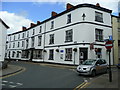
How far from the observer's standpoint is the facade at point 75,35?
19.9m

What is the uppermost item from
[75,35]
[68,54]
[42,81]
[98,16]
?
[98,16]

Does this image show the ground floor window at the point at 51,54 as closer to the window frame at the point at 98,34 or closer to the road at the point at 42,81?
the window frame at the point at 98,34

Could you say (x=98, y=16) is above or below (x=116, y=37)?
above

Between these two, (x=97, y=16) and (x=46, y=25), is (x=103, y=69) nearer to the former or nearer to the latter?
(x=97, y=16)

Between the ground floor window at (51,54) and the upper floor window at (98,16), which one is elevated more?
the upper floor window at (98,16)

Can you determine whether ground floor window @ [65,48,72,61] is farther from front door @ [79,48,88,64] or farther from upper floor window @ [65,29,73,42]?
front door @ [79,48,88,64]

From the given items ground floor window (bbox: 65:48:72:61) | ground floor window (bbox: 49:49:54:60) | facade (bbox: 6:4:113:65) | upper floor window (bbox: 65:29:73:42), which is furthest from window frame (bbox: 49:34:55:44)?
ground floor window (bbox: 65:48:72:61)

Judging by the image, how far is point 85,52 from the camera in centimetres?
1967

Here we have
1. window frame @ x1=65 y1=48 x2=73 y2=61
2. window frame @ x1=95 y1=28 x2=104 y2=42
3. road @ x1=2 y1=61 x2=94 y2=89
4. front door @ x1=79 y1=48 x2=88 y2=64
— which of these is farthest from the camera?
window frame @ x1=65 y1=48 x2=73 y2=61

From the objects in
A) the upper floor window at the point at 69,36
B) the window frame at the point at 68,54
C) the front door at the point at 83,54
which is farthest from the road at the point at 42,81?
the upper floor window at the point at 69,36

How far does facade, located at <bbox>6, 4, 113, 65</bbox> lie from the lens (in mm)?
19891

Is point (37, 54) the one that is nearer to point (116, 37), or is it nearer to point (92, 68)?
point (116, 37)

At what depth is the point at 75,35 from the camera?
69.0 feet

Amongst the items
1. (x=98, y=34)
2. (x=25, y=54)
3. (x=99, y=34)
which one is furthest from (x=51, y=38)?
(x=25, y=54)
